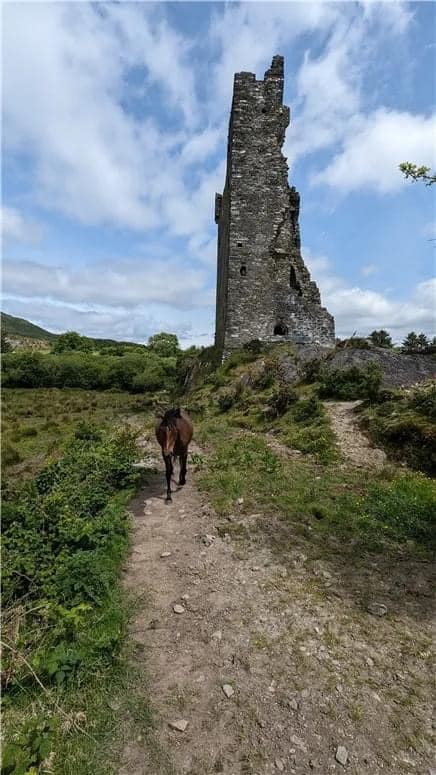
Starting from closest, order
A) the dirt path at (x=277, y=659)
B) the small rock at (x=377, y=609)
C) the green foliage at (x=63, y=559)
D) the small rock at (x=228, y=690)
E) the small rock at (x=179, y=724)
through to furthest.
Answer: the dirt path at (x=277, y=659) → the small rock at (x=179, y=724) → the small rock at (x=228, y=690) → the green foliage at (x=63, y=559) → the small rock at (x=377, y=609)

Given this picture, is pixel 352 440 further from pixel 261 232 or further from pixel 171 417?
pixel 261 232

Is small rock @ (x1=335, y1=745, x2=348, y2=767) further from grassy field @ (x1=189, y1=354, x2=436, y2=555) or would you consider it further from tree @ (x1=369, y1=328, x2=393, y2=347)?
tree @ (x1=369, y1=328, x2=393, y2=347)

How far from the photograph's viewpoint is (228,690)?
3805 mm

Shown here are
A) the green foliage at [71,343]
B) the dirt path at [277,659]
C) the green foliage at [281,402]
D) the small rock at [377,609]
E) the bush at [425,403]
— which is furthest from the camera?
the green foliage at [71,343]

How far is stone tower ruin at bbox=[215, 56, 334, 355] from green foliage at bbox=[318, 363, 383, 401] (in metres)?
8.55

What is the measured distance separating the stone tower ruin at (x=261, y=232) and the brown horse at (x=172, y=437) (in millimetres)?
14482

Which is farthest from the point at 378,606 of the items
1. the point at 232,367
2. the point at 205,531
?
the point at 232,367

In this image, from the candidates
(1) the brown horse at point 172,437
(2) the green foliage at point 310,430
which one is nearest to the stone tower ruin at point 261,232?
(2) the green foliage at point 310,430

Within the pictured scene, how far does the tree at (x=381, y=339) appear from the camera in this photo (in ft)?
64.9

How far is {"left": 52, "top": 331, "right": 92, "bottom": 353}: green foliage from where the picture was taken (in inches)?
3529

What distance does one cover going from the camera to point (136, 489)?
905 cm

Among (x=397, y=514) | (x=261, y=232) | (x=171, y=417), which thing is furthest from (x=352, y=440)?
(x=261, y=232)

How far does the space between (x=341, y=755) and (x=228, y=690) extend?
1104 mm

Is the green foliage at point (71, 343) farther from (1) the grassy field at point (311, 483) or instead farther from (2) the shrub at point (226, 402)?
(1) the grassy field at point (311, 483)
